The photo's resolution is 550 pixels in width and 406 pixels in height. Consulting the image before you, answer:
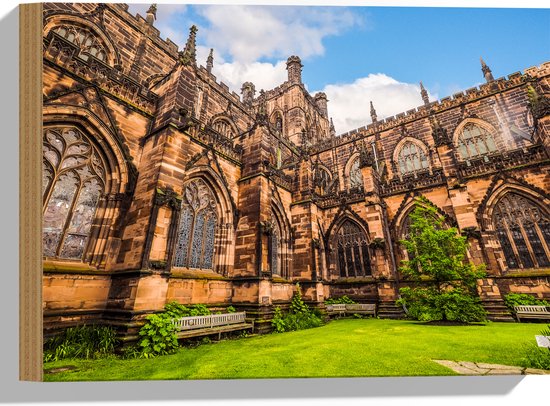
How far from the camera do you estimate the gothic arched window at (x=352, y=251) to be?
14.7 m

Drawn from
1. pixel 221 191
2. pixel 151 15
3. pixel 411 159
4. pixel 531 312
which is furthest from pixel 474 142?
pixel 151 15

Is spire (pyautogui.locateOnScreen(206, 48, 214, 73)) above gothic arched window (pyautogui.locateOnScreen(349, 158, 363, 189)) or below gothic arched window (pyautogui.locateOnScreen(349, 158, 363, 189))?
above

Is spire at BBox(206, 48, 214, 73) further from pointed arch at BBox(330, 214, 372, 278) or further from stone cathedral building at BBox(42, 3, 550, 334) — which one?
pointed arch at BBox(330, 214, 372, 278)

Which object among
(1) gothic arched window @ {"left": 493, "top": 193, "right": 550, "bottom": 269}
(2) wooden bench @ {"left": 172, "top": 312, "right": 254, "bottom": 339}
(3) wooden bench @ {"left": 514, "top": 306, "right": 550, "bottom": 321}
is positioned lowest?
(3) wooden bench @ {"left": 514, "top": 306, "right": 550, "bottom": 321}

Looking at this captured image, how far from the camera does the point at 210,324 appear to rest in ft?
24.3

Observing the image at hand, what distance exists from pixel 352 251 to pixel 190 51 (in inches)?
530

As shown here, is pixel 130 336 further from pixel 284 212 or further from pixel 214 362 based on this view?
pixel 284 212

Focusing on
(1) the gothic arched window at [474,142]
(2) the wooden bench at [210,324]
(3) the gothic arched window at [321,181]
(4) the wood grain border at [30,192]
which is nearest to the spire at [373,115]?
(3) the gothic arched window at [321,181]

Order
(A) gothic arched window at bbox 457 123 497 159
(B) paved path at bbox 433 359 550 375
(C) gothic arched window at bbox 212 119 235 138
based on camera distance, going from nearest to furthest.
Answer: (B) paved path at bbox 433 359 550 375 → (A) gothic arched window at bbox 457 123 497 159 → (C) gothic arched window at bbox 212 119 235 138

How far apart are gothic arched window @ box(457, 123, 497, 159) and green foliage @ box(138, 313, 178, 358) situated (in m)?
20.4

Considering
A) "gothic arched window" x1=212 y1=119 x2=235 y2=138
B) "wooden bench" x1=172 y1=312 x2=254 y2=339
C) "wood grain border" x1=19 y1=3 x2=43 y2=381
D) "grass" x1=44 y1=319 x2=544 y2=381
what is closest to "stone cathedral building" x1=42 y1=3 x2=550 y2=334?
"gothic arched window" x1=212 y1=119 x2=235 y2=138

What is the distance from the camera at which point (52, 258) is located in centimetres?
588

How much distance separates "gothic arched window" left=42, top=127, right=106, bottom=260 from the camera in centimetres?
600

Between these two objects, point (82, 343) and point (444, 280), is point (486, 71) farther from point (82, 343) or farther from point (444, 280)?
point (82, 343)
